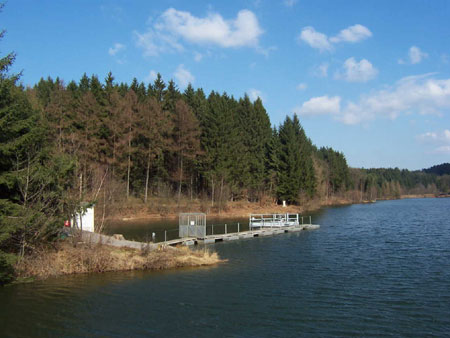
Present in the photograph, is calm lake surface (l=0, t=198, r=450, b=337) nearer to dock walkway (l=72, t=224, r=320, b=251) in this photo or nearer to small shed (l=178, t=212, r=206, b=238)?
dock walkway (l=72, t=224, r=320, b=251)

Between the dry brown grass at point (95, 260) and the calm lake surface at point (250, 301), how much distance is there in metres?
0.79

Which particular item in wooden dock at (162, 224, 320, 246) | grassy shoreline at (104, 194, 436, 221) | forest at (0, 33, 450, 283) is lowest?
wooden dock at (162, 224, 320, 246)

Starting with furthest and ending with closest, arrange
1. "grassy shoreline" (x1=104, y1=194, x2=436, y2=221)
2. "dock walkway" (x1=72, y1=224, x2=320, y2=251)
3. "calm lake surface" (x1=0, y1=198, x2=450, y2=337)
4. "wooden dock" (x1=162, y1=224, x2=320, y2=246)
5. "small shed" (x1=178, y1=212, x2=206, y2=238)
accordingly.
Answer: "grassy shoreline" (x1=104, y1=194, x2=436, y2=221) < "small shed" (x1=178, y1=212, x2=206, y2=238) < "wooden dock" (x1=162, y1=224, x2=320, y2=246) < "dock walkway" (x1=72, y1=224, x2=320, y2=251) < "calm lake surface" (x1=0, y1=198, x2=450, y2=337)

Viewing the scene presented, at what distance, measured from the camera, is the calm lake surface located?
535 inches

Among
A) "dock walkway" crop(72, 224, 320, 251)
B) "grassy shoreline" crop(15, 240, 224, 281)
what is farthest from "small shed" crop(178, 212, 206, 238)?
"grassy shoreline" crop(15, 240, 224, 281)

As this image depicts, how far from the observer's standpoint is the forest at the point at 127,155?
19.1 m

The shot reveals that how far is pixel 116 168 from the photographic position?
167 feet

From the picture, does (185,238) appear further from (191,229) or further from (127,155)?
(127,155)

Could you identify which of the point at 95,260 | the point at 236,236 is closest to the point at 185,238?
the point at 236,236

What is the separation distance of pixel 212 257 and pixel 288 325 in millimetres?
10832

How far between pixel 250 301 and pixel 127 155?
38483 mm

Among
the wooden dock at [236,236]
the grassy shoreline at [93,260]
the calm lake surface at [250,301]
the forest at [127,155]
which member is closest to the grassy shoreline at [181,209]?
the forest at [127,155]

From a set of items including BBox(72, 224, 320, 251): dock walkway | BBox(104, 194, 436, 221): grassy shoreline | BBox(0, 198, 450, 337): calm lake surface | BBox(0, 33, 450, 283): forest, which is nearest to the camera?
BBox(0, 198, 450, 337): calm lake surface

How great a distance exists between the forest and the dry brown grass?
971 millimetres
